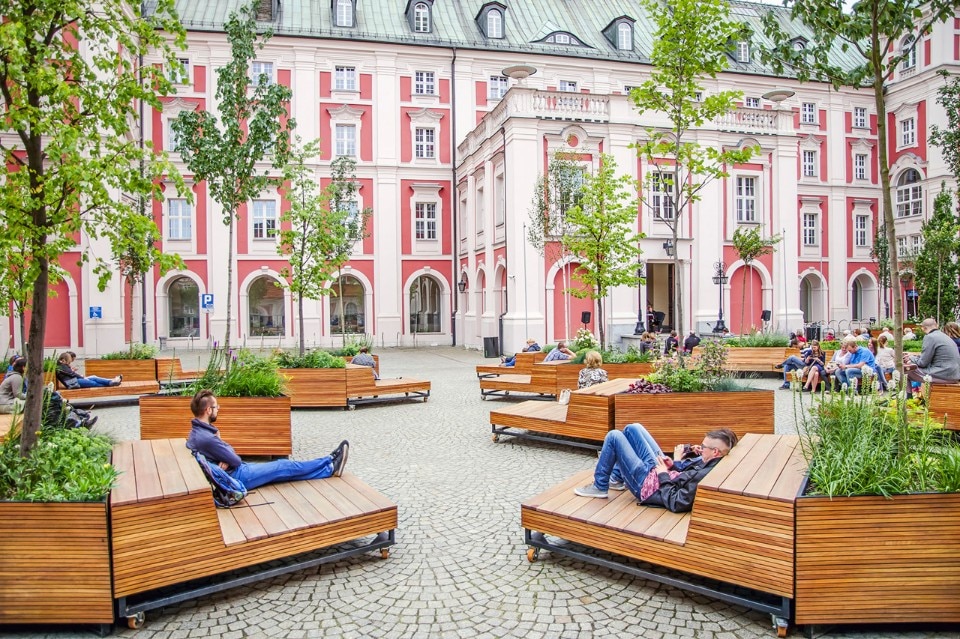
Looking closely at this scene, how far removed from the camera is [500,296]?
87.8ft

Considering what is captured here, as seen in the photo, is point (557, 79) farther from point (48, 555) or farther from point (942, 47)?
point (48, 555)

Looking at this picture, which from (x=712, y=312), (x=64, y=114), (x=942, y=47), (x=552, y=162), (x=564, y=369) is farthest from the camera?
(x=942, y=47)

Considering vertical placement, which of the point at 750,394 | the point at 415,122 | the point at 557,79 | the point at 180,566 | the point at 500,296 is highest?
the point at 557,79

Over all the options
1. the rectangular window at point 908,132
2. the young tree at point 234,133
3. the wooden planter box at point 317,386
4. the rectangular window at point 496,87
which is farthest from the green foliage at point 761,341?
the rectangular window at point 908,132

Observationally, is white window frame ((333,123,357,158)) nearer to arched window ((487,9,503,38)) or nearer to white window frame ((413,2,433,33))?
white window frame ((413,2,433,33))

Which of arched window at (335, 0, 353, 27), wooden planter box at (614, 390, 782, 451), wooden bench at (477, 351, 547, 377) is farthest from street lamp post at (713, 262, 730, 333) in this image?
arched window at (335, 0, 353, 27)

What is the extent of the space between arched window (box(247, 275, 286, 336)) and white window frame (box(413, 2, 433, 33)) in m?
13.9

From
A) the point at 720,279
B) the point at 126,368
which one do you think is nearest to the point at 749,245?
the point at 720,279

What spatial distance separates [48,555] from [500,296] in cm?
2331

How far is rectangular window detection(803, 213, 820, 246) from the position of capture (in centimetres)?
3769

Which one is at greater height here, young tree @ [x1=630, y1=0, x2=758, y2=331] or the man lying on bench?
young tree @ [x1=630, y1=0, x2=758, y2=331]

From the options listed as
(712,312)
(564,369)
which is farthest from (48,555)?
(712,312)

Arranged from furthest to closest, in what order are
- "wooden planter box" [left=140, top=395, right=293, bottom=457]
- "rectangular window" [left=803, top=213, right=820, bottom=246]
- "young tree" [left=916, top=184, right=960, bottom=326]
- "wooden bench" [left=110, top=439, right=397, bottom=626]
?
"rectangular window" [left=803, top=213, right=820, bottom=246] < "young tree" [left=916, top=184, right=960, bottom=326] < "wooden planter box" [left=140, top=395, right=293, bottom=457] < "wooden bench" [left=110, top=439, right=397, bottom=626]

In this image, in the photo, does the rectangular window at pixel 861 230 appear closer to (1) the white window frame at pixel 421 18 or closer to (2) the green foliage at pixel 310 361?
(1) the white window frame at pixel 421 18
